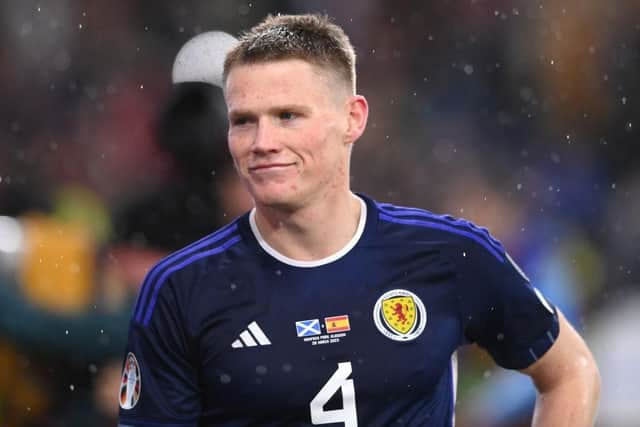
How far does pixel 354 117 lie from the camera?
261 cm

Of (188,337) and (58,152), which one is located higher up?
(58,152)

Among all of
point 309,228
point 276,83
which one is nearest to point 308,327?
point 309,228

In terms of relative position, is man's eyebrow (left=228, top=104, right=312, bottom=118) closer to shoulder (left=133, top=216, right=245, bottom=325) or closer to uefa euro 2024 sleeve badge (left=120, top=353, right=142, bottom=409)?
shoulder (left=133, top=216, right=245, bottom=325)

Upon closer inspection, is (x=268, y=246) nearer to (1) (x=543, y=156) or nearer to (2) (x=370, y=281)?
(2) (x=370, y=281)

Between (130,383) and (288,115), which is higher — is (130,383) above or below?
below

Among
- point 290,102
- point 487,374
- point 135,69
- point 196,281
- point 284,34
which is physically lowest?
point 487,374

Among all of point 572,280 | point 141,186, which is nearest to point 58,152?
point 141,186

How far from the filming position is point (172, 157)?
16.2 feet

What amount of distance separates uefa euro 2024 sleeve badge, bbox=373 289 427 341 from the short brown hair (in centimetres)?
55

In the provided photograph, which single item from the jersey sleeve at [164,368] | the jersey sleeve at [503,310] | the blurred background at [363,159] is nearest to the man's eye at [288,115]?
the jersey sleeve at [164,368]

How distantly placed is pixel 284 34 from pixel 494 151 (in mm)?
3294

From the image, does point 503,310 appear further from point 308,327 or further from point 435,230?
point 308,327

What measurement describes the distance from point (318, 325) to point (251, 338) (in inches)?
6.6

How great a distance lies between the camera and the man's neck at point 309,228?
99.0 inches
